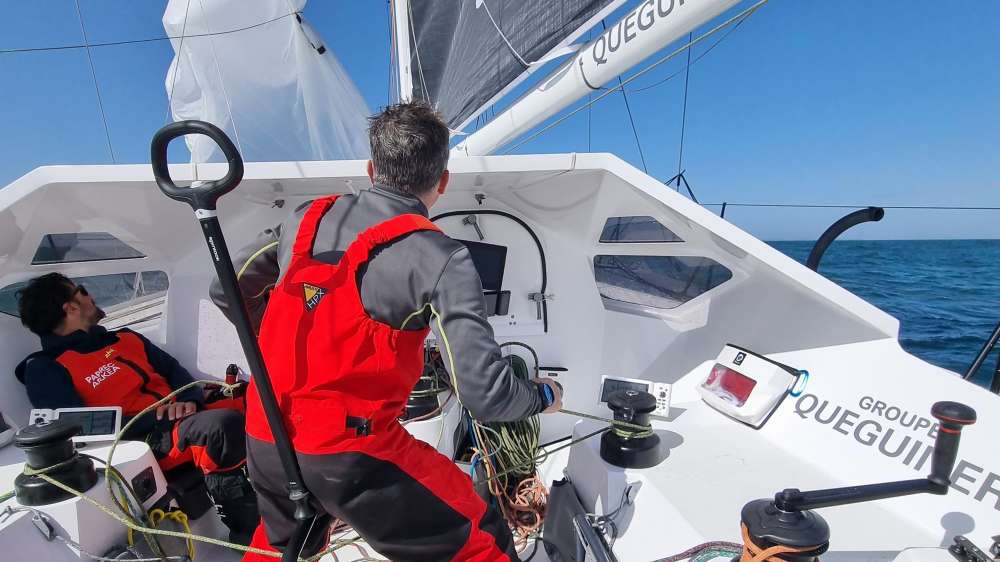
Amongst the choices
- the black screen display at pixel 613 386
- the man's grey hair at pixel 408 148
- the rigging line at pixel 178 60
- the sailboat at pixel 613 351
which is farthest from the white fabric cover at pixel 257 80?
the man's grey hair at pixel 408 148

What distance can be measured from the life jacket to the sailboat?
2.34 ft

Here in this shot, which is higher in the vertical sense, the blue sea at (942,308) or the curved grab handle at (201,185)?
the curved grab handle at (201,185)

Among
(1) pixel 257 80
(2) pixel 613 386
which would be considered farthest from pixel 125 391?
(1) pixel 257 80

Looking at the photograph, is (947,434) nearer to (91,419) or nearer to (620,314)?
(620,314)

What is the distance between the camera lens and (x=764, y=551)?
35.1 inches

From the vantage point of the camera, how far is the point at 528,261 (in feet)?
9.18

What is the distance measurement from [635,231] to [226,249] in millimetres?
2142

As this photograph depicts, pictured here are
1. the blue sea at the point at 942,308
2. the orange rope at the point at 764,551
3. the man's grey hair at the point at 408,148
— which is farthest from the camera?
the blue sea at the point at 942,308

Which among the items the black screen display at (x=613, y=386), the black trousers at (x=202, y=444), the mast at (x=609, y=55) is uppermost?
the mast at (x=609, y=55)

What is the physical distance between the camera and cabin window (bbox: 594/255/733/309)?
2531mm

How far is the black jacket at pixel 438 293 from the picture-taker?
1.05m

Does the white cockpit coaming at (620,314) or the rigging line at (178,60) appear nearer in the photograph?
the white cockpit coaming at (620,314)

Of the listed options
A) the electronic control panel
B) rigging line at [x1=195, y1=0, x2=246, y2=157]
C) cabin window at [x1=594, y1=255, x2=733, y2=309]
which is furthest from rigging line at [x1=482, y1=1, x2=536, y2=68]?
rigging line at [x1=195, y1=0, x2=246, y2=157]

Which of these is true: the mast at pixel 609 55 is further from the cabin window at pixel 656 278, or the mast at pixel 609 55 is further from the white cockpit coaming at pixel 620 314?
the cabin window at pixel 656 278
